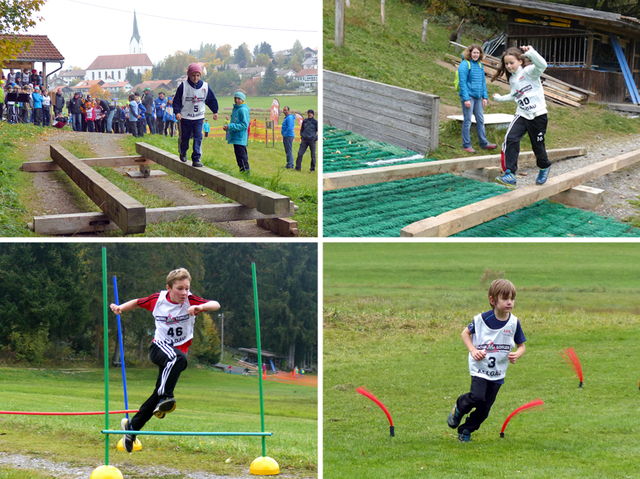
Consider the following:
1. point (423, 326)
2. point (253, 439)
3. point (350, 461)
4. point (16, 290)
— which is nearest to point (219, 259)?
point (16, 290)

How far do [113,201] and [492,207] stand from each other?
427 cm

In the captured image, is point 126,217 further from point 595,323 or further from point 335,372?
point 595,323

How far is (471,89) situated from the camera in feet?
34.9

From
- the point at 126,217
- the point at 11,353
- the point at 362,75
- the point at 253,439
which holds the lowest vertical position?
the point at 11,353

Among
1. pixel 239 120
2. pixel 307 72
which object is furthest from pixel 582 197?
pixel 307 72

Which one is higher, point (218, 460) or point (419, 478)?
point (419, 478)

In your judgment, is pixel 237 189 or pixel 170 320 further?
pixel 237 189

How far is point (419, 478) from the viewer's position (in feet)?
15.3

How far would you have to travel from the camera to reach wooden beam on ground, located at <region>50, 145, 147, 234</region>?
6375mm

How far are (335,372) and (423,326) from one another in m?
3.10

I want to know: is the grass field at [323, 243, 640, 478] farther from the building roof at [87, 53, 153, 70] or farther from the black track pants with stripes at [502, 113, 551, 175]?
the building roof at [87, 53, 153, 70]

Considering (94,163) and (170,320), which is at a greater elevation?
(94,163)

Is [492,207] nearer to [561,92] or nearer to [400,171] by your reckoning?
[400,171]

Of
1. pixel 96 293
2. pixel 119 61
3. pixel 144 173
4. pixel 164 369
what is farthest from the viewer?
pixel 119 61
